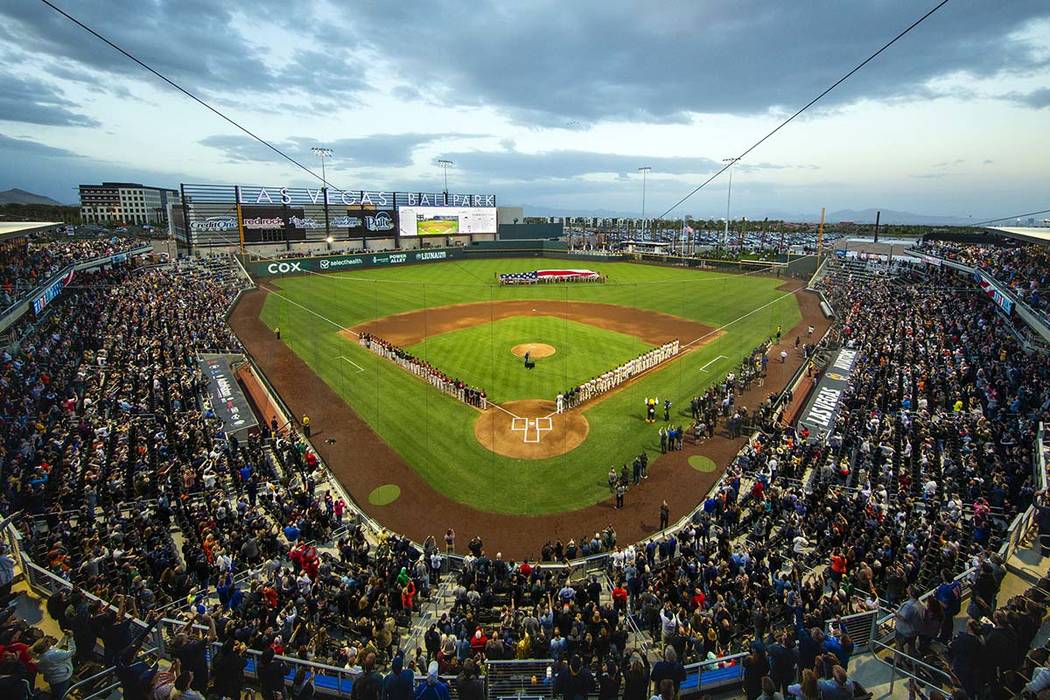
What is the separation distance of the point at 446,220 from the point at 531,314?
54367mm

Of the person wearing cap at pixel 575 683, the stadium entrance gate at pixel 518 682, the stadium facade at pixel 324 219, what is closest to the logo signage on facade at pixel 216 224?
the stadium facade at pixel 324 219

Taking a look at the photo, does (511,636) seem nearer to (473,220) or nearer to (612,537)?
(612,537)

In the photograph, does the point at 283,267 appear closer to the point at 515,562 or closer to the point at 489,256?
the point at 489,256

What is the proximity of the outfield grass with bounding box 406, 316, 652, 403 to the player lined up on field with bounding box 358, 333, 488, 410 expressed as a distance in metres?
0.99

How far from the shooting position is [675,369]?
102 feet

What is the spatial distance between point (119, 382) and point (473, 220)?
7887cm

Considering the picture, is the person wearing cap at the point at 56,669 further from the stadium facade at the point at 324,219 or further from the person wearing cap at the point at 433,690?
the stadium facade at the point at 324,219

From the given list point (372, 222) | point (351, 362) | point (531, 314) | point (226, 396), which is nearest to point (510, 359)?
point (351, 362)

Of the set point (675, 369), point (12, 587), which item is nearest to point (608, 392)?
point (675, 369)

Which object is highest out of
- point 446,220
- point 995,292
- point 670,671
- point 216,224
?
point 446,220

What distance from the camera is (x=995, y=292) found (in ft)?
95.3

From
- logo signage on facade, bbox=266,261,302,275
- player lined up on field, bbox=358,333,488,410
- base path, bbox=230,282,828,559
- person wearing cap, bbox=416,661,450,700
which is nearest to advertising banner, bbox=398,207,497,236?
logo signage on facade, bbox=266,261,302,275

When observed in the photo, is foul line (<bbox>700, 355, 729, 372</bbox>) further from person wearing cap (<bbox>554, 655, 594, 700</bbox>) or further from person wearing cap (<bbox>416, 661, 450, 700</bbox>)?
person wearing cap (<bbox>416, 661, 450, 700</bbox>)

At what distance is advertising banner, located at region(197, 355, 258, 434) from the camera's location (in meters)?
22.3
